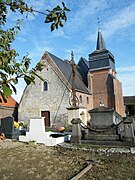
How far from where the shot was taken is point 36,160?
542 centimetres

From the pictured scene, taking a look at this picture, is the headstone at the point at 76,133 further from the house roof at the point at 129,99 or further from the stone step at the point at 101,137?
the house roof at the point at 129,99

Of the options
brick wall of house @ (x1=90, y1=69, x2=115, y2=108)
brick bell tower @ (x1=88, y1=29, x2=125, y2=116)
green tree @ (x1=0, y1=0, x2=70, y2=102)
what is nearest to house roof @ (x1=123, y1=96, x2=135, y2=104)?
brick bell tower @ (x1=88, y1=29, x2=125, y2=116)

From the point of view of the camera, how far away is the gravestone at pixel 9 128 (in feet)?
35.5

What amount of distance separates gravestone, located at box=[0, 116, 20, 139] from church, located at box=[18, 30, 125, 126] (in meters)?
7.03

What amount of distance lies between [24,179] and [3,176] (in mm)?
655

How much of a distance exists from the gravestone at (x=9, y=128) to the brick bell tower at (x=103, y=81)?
1440 cm

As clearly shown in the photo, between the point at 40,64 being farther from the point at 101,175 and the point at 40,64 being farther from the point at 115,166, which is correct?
the point at 115,166

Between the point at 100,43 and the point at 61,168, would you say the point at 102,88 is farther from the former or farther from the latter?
the point at 61,168

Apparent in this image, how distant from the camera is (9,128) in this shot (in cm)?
1102

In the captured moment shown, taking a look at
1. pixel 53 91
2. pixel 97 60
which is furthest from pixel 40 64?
pixel 97 60

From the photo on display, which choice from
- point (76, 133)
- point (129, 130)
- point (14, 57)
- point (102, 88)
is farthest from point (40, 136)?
point (102, 88)

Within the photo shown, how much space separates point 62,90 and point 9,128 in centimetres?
832

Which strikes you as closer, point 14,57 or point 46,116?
point 14,57

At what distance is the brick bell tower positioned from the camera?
22.7 m
